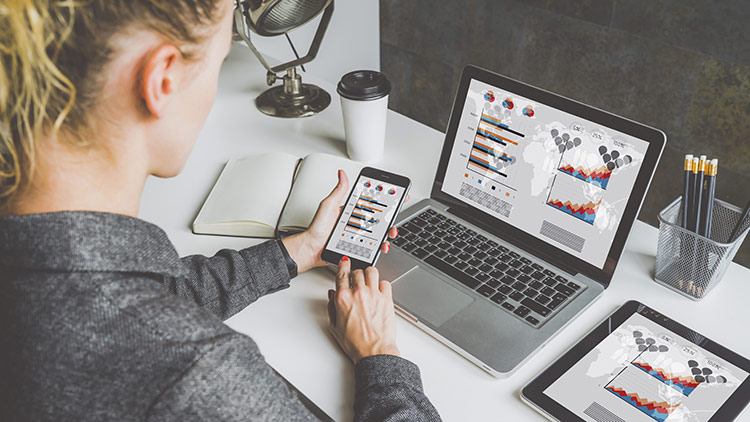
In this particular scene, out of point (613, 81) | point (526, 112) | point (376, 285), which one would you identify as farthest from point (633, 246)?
point (613, 81)

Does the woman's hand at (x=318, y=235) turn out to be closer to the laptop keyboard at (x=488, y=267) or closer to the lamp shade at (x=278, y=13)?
the laptop keyboard at (x=488, y=267)

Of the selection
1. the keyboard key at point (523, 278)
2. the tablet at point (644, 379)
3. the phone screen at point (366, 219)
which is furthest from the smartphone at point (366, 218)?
the tablet at point (644, 379)

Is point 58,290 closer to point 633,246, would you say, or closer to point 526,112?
point 526,112

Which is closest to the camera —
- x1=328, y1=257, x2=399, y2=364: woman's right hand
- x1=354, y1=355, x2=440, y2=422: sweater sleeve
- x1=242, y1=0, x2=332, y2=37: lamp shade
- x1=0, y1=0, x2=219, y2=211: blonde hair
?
x1=0, y1=0, x2=219, y2=211: blonde hair

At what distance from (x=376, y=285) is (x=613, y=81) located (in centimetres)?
170

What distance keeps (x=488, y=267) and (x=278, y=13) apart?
0.80 meters

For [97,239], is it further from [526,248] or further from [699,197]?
[699,197]

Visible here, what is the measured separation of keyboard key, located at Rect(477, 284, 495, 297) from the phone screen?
Result: 0.18 meters

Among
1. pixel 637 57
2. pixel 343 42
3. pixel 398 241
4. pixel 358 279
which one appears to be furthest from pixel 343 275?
pixel 343 42

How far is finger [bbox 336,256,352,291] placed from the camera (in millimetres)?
988

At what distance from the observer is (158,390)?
1.92ft

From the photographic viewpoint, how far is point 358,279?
986mm

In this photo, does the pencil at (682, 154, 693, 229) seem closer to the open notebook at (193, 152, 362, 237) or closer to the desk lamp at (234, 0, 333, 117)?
the open notebook at (193, 152, 362, 237)

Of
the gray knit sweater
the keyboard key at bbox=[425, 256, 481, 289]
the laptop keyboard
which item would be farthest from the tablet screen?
the gray knit sweater
